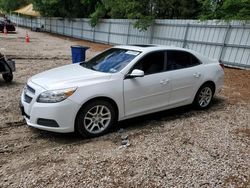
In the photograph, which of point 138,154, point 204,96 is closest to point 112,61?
point 138,154

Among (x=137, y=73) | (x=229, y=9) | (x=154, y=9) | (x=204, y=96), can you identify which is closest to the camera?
(x=137, y=73)

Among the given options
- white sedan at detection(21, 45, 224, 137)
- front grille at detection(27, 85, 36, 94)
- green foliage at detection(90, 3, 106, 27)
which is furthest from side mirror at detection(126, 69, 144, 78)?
green foliage at detection(90, 3, 106, 27)

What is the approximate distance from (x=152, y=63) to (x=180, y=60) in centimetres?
80

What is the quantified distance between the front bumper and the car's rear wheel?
3019mm

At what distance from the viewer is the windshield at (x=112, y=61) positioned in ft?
16.1

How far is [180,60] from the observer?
566cm

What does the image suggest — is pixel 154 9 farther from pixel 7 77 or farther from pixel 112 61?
pixel 112 61

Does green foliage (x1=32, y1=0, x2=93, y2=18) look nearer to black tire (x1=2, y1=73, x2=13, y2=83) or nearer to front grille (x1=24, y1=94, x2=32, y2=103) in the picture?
black tire (x1=2, y1=73, x2=13, y2=83)

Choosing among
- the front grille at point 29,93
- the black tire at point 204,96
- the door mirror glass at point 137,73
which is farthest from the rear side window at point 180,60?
the front grille at point 29,93

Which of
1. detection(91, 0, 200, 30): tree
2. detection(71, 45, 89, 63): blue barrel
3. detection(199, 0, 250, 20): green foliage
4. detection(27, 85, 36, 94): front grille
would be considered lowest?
detection(71, 45, 89, 63): blue barrel

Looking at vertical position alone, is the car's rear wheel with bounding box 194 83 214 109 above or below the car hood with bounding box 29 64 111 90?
below

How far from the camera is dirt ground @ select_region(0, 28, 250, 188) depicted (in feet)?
11.0

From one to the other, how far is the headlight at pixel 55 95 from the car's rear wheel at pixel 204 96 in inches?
120

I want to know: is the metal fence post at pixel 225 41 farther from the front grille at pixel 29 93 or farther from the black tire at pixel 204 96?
the front grille at pixel 29 93
